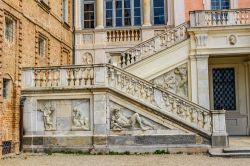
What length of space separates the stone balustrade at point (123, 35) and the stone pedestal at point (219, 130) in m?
7.94

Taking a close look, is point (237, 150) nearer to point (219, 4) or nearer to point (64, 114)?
point (64, 114)

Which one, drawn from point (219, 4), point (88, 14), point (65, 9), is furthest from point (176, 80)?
point (65, 9)

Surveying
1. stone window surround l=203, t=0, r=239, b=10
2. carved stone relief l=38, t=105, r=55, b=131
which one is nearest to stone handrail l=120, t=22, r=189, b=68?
stone window surround l=203, t=0, r=239, b=10

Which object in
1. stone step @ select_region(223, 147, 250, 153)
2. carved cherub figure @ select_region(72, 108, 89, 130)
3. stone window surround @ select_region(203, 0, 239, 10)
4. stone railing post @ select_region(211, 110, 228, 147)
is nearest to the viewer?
stone step @ select_region(223, 147, 250, 153)

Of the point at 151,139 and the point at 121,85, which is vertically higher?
the point at 121,85

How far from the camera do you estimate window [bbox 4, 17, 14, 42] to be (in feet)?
44.6

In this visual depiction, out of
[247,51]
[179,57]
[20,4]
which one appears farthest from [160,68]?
[20,4]

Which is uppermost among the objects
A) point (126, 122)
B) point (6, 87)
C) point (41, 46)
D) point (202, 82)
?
point (41, 46)

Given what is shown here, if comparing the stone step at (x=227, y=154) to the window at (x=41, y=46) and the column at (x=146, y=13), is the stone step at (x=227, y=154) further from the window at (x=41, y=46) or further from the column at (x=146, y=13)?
the column at (x=146, y=13)

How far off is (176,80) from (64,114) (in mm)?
5482

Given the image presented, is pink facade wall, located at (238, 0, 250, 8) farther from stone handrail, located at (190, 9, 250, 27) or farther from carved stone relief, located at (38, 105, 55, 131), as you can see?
carved stone relief, located at (38, 105, 55, 131)

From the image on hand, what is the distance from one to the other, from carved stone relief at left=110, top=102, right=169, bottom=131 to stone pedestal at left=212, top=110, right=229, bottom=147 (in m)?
1.64

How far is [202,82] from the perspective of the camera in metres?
16.8

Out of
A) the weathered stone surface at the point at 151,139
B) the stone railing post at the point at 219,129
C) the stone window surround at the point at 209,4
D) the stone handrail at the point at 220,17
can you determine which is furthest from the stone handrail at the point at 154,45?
the stone railing post at the point at 219,129
